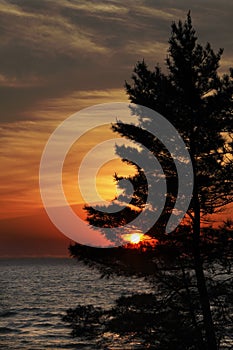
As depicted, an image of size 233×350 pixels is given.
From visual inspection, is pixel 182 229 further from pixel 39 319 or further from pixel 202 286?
pixel 39 319

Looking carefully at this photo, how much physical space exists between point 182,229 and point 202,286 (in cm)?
240

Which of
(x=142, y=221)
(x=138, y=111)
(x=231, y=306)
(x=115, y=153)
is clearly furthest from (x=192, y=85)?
(x=231, y=306)

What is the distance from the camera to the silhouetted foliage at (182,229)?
2205cm

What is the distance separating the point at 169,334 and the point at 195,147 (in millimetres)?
7673

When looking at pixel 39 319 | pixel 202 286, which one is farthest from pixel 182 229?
pixel 39 319

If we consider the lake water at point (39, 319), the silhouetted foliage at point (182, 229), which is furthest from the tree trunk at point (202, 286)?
the lake water at point (39, 319)

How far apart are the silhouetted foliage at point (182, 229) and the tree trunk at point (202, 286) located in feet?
0.13

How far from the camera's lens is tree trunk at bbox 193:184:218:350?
70.7 feet

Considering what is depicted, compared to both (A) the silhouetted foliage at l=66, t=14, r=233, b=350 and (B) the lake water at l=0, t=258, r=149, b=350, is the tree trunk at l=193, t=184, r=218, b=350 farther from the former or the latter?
(B) the lake water at l=0, t=258, r=149, b=350

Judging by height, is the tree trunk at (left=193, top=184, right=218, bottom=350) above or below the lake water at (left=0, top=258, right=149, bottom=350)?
above

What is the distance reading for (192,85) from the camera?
74.6 ft

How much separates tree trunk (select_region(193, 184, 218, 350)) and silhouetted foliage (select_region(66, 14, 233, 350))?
0.04 m

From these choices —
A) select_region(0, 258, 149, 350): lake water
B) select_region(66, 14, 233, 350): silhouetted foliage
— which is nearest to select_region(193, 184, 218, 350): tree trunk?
select_region(66, 14, 233, 350): silhouetted foliage

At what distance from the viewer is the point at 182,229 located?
73.6 ft
